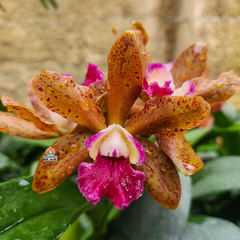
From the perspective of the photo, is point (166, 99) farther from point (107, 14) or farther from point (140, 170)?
point (107, 14)

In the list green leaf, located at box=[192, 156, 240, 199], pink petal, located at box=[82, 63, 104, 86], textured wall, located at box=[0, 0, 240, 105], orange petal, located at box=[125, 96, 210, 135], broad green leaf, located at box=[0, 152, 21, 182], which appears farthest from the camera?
textured wall, located at box=[0, 0, 240, 105]

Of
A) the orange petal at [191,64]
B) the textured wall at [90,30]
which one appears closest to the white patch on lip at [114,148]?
the orange petal at [191,64]

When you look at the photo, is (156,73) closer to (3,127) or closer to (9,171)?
(3,127)

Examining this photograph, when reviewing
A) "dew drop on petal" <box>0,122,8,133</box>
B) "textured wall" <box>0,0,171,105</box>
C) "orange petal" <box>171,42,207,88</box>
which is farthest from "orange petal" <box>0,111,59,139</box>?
"textured wall" <box>0,0,171,105</box>

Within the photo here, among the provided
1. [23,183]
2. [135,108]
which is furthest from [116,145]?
[23,183]

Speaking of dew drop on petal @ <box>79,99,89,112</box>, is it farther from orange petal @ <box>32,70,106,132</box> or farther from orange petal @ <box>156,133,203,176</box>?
orange petal @ <box>156,133,203,176</box>

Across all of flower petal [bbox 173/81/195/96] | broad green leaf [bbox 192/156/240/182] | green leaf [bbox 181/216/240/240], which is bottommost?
green leaf [bbox 181/216/240/240]

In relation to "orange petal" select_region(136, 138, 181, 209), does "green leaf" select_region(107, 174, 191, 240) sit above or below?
below

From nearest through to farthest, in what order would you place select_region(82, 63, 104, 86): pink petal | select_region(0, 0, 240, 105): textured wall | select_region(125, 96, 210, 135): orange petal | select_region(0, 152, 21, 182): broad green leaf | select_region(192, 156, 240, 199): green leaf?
select_region(125, 96, 210, 135): orange petal, select_region(82, 63, 104, 86): pink petal, select_region(192, 156, 240, 199): green leaf, select_region(0, 152, 21, 182): broad green leaf, select_region(0, 0, 240, 105): textured wall

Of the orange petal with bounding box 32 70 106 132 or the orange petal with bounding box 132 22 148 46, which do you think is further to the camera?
the orange petal with bounding box 132 22 148 46
